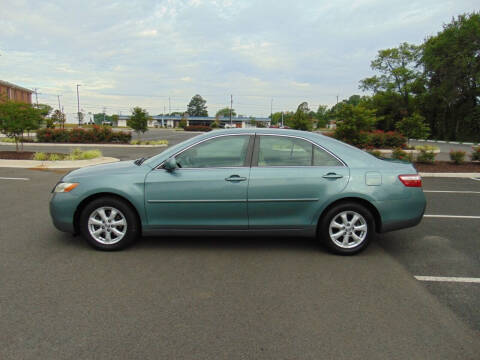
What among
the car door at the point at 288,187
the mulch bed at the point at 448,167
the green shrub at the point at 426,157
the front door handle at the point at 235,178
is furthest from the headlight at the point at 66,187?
the green shrub at the point at 426,157

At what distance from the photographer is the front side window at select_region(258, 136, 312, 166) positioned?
4566 mm

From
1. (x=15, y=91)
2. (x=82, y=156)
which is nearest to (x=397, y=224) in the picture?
(x=82, y=156)

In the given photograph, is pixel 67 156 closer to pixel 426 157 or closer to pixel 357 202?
pixel 357 202

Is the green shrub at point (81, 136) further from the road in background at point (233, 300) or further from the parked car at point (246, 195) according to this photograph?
the parked car at point (246, 195)

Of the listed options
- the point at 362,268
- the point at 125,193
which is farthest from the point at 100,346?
the point at 362,268

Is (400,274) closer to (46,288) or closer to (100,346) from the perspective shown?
(100,346)

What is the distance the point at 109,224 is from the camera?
4.51 m

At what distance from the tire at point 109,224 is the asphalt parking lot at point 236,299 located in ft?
0.51

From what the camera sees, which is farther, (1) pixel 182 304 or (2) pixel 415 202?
(2) pixel 415 202

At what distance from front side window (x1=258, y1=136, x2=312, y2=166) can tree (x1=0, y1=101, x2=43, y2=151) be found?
14.5 m

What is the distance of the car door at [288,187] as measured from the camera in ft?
14.5

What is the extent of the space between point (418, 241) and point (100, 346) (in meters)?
4.53

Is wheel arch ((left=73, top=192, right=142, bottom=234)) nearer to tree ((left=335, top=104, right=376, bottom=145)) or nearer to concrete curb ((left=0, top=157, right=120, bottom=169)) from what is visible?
concrete curb ((left=0, top=157, right=120, bottom=169))

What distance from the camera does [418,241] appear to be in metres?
5.23
